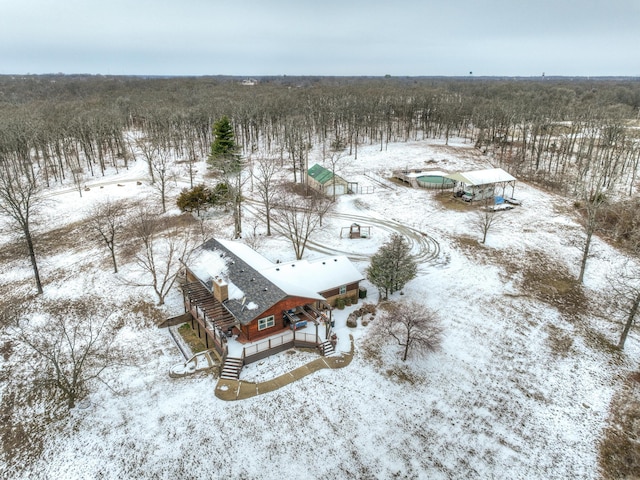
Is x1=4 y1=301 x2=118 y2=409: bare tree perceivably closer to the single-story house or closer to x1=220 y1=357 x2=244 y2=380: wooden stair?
the single-story house

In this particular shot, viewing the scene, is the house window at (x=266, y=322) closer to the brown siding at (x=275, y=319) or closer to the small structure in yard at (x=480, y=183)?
the brown siding at (x=275, y=319)

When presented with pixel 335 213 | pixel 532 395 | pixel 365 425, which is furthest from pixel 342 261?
pixel 335 213

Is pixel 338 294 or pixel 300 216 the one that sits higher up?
pixel 300 216

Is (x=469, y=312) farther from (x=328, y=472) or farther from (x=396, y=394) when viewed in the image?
(x=328, y=472)

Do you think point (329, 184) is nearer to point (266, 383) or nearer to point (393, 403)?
point (266, 383)

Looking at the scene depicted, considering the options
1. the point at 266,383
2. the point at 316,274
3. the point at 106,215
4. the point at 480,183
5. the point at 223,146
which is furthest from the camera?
the point at 223,146

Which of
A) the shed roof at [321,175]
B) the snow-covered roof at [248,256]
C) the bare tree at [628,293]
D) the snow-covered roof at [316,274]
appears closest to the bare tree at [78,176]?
the shed roof at [321,175]

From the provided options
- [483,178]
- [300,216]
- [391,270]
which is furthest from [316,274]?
[483,178]
